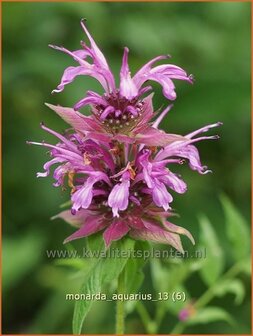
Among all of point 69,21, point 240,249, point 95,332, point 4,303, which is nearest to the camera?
point 240,249

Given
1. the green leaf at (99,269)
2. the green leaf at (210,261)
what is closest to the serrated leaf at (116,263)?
the green leaf at (99,269)

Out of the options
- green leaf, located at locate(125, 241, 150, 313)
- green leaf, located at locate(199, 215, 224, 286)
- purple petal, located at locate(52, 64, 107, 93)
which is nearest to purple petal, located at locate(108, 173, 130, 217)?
green leaf, located at locate(125, 241, 150, 313)

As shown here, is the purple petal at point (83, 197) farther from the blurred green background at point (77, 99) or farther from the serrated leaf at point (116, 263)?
the blurred green background at point (77, 99)

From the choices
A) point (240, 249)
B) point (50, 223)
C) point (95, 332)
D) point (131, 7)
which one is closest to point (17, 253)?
point (50, 223)

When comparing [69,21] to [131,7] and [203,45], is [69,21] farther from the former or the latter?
[203,45]

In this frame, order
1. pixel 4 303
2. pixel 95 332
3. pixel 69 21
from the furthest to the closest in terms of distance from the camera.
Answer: pixel 69 21 < pixel 4 303 < pixel 95 332
